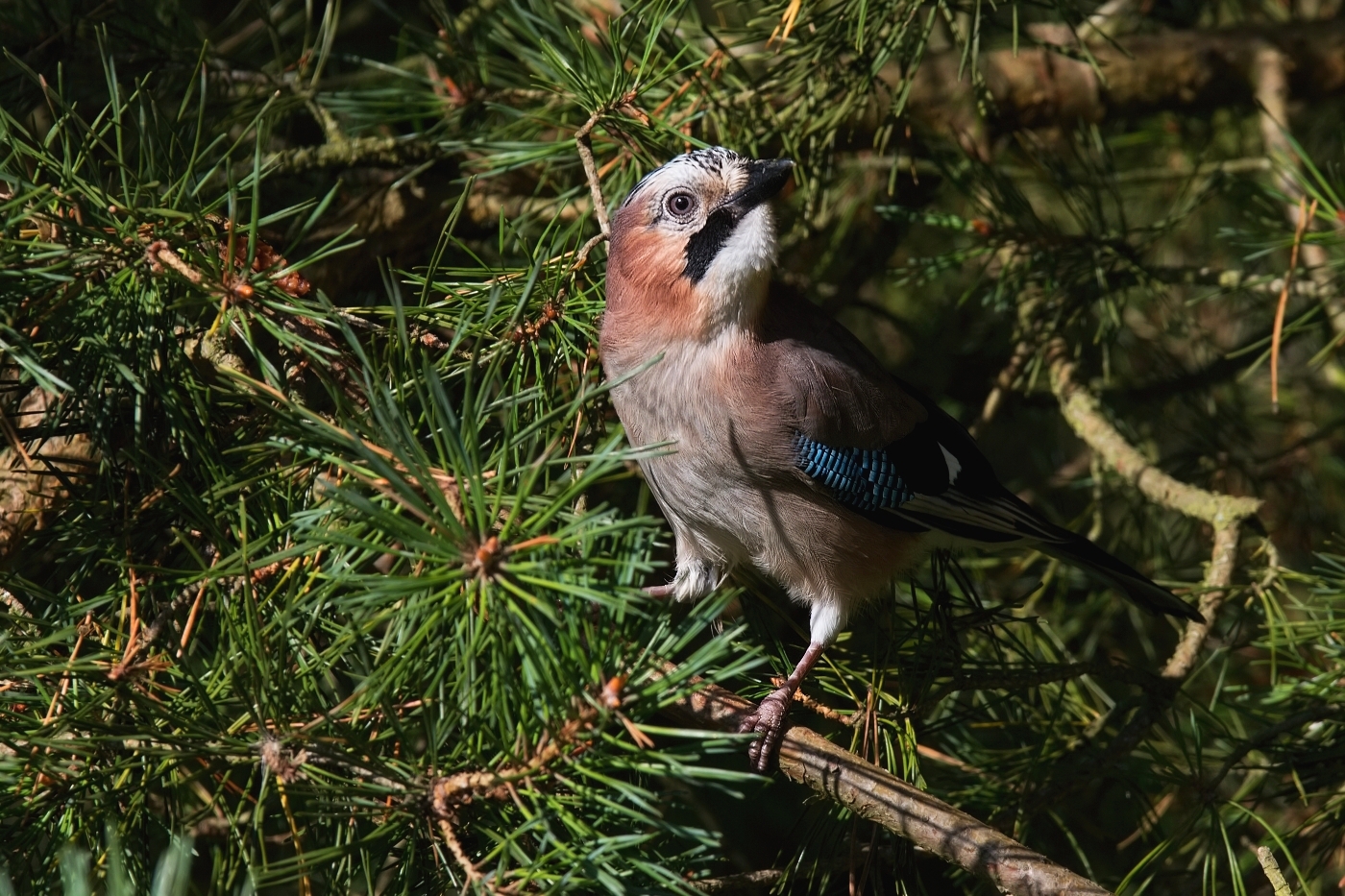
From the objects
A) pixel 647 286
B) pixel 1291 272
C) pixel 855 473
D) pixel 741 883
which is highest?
pixel 1291 272

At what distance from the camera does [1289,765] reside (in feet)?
7.21

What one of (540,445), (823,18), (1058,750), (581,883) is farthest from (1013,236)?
(581,883)

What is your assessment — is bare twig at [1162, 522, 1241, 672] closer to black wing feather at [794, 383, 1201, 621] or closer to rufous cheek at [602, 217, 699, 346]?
black wing feather at [794, 383, 1201, 621]

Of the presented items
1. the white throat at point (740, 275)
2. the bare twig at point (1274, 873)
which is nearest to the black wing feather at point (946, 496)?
the white throat at point (740, 275)

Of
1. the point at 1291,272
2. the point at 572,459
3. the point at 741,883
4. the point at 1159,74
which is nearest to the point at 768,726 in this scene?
the point at 741,883

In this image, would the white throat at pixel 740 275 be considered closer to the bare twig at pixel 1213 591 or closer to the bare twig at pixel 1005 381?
the bare twig at pixel 1005 381

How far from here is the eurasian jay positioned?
223 cm

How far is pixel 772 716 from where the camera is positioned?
1.97 metres

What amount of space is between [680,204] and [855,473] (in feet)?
2.25

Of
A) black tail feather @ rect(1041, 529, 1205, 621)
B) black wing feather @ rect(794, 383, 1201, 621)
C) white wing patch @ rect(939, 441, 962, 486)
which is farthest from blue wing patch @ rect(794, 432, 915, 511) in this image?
black tail feather @ rect(1041, 529, 1205, 621)

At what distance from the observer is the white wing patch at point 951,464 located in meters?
2.69

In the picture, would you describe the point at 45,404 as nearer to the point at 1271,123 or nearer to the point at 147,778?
the point at 147,778

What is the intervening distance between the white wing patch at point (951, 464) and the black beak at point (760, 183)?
2.76 feet

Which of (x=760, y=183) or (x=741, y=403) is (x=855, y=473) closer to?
(x=741, y=403)
